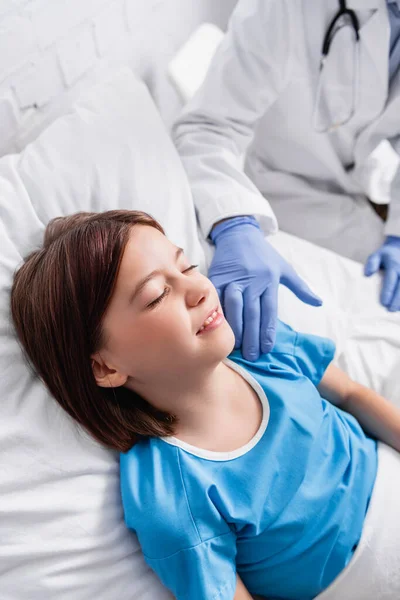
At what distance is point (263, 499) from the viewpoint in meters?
0.94

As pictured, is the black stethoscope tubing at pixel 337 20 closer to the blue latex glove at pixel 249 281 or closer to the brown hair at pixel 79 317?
the blue latex glove at pixel 249 281

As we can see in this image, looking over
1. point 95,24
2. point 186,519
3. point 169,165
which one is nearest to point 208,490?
point 186,519

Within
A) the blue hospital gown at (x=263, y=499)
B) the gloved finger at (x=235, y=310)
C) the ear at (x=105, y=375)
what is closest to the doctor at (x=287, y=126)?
the gloved finger at (x=235, y=310)

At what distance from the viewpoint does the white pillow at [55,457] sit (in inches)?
34.1

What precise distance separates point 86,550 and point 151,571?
0.39 feet

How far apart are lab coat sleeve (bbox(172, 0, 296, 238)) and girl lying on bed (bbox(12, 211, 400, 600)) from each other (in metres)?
0.37

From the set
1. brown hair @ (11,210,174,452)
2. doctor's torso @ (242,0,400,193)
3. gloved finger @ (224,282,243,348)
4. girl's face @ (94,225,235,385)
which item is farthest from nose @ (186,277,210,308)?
doctor's torso @ (242,0,400,193)

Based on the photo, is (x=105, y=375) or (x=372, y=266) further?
(x=372, y=266)

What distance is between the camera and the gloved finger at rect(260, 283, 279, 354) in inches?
43.9

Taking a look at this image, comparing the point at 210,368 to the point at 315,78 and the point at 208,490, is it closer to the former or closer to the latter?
the point at 208,490

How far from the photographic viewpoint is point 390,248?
1454 millimetres

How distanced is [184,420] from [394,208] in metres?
0.88

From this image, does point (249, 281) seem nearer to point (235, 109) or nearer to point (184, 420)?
point (184, 420)

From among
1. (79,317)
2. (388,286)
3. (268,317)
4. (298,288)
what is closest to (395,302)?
(388,286)
